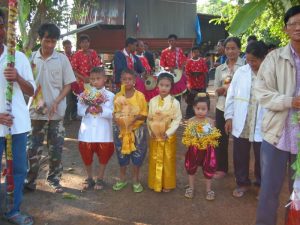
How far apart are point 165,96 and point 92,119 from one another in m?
0.93

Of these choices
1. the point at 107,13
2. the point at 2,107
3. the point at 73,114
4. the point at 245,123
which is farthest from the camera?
the point at 107,13

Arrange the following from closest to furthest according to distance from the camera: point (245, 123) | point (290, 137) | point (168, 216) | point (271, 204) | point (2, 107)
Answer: point (290, 137) → point (271, 204) → point (2, 107) → point (168, 216) → point (245, 123)

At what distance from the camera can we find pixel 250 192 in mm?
4625

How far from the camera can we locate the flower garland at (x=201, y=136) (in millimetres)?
4281

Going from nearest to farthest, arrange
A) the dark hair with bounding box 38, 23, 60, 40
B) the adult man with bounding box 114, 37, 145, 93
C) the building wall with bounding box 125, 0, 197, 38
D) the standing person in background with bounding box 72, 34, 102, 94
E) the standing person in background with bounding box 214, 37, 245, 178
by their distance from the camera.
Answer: the dark hair with bounding box 38, 23, 60, 40
the standing person in background with bounding box 214, 37, 245, 178
the adult man with bounding box 114, 37, 145, 93
the standing person in background with bounding box 72, 34, 102, 94
the building wall with bounding box 125, 0, 197, 38

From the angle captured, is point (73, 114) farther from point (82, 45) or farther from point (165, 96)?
point (165, 96)

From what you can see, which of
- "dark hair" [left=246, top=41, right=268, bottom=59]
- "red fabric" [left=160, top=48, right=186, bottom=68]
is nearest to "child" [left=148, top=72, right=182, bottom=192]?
"dark hair" [left=246, top=41, right=268, bottom=59]

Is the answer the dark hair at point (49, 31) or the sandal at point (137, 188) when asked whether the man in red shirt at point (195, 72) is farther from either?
the dark hair at point (49, 31)

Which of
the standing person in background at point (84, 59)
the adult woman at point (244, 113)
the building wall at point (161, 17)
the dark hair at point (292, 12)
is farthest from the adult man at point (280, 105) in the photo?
the building wall at point (161, 17)

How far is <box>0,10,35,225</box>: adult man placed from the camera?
10.5ft

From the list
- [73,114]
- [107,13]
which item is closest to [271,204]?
[73,114]

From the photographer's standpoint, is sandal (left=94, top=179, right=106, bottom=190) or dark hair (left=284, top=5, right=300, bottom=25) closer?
dark hair (left=284, top=5, right=300, bottom=25)

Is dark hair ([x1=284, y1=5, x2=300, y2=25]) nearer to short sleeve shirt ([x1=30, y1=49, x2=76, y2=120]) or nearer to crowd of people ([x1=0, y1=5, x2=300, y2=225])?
crowd of people ([x1=0, y1=5, x2=300, y2=225])

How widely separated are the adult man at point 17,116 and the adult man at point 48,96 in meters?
0.66
